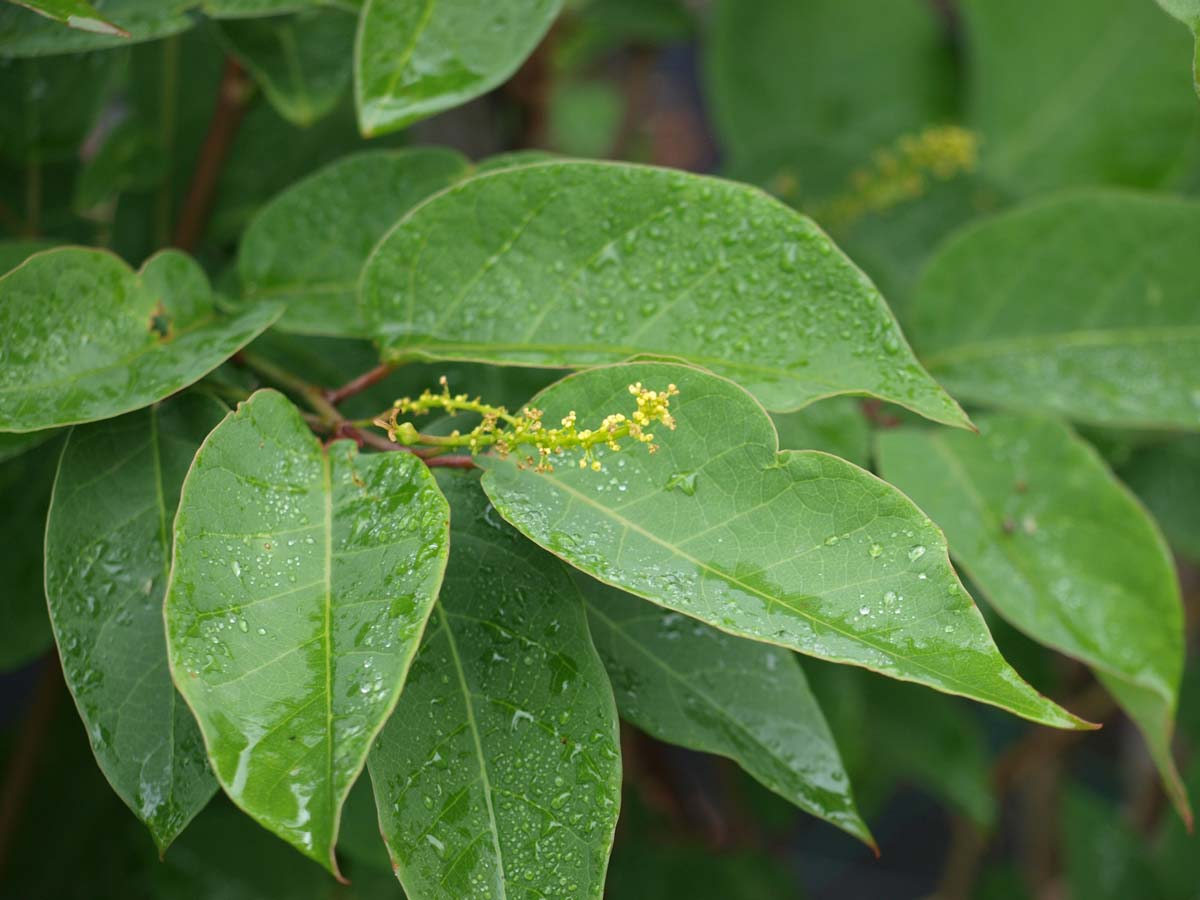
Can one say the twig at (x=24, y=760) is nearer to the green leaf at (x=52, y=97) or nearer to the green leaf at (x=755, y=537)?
the green leaf at (x=52, y=97)

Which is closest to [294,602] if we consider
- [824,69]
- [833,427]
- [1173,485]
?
[833,427]

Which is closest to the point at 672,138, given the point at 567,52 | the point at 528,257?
the point at 567,52

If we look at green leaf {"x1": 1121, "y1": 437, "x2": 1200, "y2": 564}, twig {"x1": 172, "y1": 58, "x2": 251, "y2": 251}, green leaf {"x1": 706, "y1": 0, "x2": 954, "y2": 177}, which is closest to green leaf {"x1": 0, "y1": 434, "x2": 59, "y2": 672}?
twig {"x1": 172, "y1": 58, "x2": 251, "y2": 251}

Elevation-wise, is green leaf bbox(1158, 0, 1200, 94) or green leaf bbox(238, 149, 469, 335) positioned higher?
green leaf bbox(1158, 0, 1200, 94)

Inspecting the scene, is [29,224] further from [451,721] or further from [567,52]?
[567,52]

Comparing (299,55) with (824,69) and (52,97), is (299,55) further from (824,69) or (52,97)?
(824,69)

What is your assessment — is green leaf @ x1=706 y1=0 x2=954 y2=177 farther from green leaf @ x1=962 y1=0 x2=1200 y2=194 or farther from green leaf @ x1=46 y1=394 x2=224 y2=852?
green leaf @ x1=46 y1=394 x2=224 y2=852

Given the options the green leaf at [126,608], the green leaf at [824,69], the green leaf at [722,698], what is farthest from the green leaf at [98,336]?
the green leaf at [824,69]
